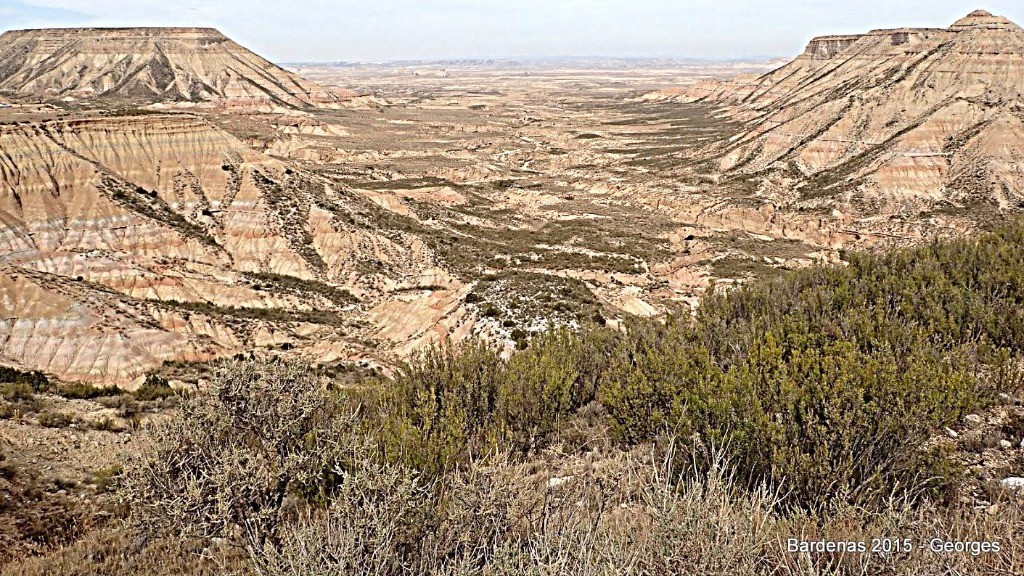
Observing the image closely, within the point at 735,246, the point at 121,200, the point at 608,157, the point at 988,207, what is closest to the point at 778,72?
the point at 608,157

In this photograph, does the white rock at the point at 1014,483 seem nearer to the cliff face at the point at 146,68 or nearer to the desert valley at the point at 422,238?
the desert valley at the point at 422,238

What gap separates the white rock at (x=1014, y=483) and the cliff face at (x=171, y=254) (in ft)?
77.4

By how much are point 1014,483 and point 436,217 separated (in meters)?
50.9

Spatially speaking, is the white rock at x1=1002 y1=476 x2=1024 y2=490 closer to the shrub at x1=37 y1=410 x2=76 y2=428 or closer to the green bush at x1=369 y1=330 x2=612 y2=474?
the green bush at x1=369 y1=330 x2=612 y2=474

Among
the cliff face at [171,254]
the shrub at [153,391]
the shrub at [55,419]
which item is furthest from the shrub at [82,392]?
the cliff face at [171,254]

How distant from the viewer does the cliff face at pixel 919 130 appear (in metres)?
55.8

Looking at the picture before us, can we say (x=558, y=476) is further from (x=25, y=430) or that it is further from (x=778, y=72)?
(x=778, y=72)

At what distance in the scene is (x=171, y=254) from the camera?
36.7m

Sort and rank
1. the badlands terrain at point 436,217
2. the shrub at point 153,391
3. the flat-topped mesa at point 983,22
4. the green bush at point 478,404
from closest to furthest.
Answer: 1. the green bush at point 478,404
2. the shrub at point 153,391
3. the badlands terrain at point 436,217
4. the flat-topped mesa at point 983,22

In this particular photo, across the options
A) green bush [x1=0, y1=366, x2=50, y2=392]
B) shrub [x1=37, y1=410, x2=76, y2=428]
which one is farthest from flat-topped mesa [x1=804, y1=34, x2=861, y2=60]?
shrub [x1=37, y1=410, x2=76, y2=428]

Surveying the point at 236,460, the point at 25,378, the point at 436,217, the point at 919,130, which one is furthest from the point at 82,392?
the point at 919,130

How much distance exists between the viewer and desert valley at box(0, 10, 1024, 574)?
11.8m

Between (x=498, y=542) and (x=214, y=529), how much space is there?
3296mm

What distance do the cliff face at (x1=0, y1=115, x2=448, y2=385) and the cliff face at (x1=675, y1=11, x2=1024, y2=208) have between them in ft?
167
